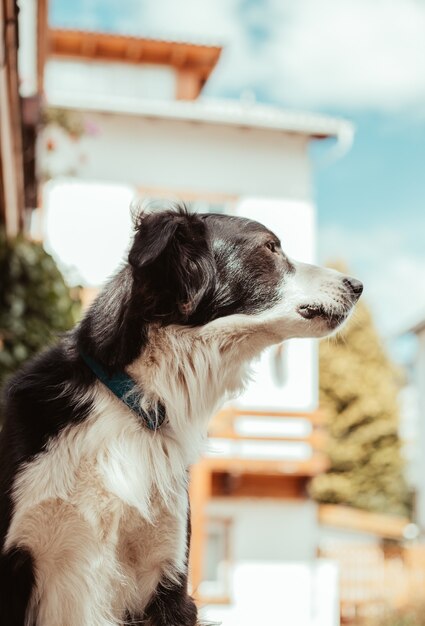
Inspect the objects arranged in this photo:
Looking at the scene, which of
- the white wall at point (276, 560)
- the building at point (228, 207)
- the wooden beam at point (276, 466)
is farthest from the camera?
the white wall at point (276, 560)

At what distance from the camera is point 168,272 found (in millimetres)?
2344

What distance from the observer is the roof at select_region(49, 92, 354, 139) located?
1273cm

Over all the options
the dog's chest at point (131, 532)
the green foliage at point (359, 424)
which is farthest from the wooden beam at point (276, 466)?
the green foliage at point (359, 424)

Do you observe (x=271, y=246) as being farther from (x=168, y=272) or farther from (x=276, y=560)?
(x=276, y=560)

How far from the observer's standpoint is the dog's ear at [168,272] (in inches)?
91.2

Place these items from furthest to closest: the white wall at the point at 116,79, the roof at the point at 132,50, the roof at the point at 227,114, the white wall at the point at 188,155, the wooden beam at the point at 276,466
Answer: the white wall at the point at 116,79, the roof at the point at 132,50, the white wall at the point at 188,155, the wooden beam at the point at 276,466, the roof at the point at 227,114

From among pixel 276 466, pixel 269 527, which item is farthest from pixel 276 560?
pixel 276 466

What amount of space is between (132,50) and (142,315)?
12.0 metres

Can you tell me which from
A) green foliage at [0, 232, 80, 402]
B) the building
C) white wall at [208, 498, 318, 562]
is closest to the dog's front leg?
green foliage at [0, 232, 80, 402]

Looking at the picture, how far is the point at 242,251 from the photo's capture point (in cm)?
246

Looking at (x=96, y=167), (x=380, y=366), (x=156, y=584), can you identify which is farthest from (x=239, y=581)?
(x=380, y=366)

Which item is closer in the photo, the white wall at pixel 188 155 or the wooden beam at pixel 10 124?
the wooden beam at pixel 10 124

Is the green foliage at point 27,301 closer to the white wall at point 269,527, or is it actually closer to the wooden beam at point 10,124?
the wooden beam at point 10,124

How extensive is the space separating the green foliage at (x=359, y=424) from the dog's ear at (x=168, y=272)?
1009 inches
